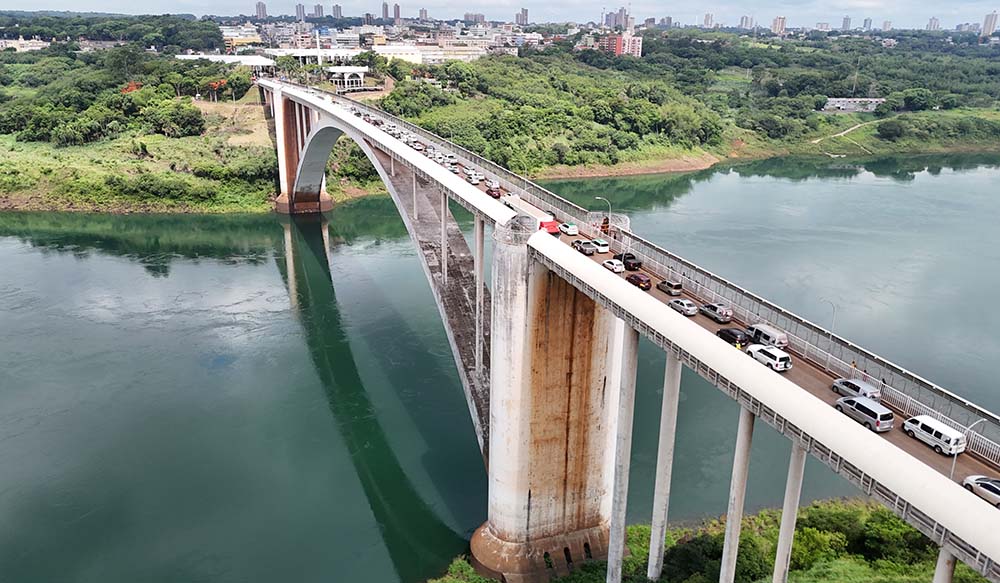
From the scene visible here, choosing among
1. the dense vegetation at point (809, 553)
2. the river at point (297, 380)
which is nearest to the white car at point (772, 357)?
the dense vegetation at point (809, 553)

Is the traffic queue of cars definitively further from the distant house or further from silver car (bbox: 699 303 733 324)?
the distant house

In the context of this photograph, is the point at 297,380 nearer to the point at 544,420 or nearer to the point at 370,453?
the point at 370,453

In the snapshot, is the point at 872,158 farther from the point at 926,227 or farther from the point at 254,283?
the point at 254,283

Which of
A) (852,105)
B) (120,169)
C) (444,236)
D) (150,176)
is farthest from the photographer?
(852,105)

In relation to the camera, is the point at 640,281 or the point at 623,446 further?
the point at 640,281

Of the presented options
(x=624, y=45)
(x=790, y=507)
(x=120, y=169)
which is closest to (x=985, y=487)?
(x=790, y=507)

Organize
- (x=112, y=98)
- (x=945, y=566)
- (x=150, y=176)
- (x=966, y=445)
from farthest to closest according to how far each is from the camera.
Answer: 1. (x=112, y=98)
2. (x=150, y=176)
3. (x=966, y=445)
4. (x=945, y=566)

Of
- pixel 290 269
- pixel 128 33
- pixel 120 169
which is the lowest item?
pixel 290 269

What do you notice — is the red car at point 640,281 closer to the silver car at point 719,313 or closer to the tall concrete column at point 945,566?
the silver car at point 719,313

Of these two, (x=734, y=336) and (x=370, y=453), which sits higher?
(x=734, y=336)

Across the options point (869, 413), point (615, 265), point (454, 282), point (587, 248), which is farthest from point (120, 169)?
point (869, 413)
